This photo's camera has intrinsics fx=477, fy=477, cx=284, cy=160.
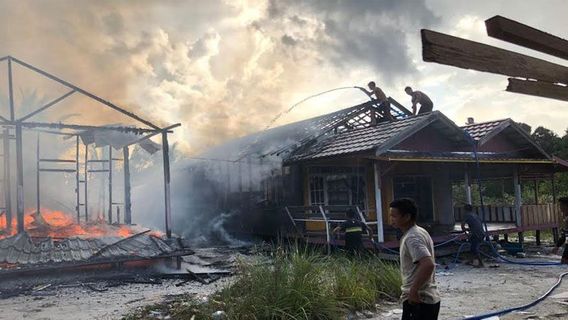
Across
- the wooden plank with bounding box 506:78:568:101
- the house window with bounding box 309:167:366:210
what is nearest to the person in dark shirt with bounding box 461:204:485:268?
the house window with bounding box 309:167:366:210

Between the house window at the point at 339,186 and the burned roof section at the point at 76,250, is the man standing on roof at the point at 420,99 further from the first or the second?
the burned roof section at the point at 76,250

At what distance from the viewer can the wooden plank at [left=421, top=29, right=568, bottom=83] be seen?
2.65 metres

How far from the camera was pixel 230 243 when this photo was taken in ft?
61.2

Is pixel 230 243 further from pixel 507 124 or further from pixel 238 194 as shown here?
pixel 507 124

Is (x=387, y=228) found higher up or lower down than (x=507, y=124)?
lower down

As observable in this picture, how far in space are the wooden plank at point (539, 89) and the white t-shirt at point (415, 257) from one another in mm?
1591

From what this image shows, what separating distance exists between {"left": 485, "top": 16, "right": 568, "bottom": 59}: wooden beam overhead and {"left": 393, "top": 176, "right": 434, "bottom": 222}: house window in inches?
536

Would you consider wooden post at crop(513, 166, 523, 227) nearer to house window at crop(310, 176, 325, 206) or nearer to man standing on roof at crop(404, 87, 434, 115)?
man standing on roof at crop(404, 87, 434, 115)

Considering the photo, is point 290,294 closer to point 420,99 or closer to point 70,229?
point 70,229

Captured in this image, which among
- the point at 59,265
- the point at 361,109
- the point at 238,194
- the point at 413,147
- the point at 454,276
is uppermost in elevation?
the point at 361,109

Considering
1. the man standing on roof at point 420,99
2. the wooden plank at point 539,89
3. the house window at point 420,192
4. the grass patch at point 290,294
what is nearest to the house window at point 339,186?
the house window at point 420,192

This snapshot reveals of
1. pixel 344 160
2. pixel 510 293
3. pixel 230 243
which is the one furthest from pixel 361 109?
pixel 510 293

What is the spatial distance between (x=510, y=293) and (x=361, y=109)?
406 inches

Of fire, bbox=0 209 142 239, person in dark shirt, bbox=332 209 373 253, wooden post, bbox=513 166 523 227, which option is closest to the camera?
person in dark shirt, bbox=332 209 373 253
